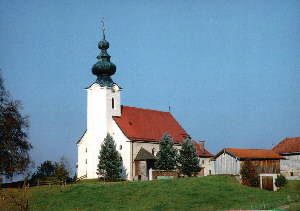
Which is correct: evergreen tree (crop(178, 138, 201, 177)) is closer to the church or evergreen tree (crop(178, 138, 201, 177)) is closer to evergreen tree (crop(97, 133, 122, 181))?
the church

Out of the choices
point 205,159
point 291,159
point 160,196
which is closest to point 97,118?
point 205,159

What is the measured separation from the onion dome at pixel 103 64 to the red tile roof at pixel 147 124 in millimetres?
5808

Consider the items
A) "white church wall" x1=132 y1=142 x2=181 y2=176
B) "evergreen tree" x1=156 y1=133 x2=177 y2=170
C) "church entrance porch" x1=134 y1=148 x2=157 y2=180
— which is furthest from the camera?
"white church wall" x1=132 y1=142 x2=181 y2=176

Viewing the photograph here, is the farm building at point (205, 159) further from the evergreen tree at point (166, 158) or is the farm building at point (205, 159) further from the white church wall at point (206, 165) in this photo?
the evergreen tree at point (166, 158)

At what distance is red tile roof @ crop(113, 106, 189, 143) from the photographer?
182 ft

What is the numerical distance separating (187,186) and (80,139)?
75.8 ft

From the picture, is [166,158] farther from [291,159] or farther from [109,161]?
[291,159]

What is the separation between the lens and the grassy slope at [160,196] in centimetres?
3228

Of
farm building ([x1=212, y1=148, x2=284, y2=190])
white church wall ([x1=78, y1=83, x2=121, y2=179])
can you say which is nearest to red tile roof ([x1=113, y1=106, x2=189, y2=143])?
white church wall ([x1=78, y1=83, x2=121, y2=179])

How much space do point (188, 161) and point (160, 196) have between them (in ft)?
55.3

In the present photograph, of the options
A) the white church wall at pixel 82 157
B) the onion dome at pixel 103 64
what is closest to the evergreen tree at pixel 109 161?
the white church wall at pixel 82 157

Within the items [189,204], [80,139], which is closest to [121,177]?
[80,139]

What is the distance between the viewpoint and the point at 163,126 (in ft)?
201

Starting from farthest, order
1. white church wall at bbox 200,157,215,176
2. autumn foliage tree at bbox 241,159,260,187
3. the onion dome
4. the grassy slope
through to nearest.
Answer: white church wall at bbox 200,157,215,176
the onion dome
autumn foliage tree at bbox 241,159,260,187
the grassy slope
